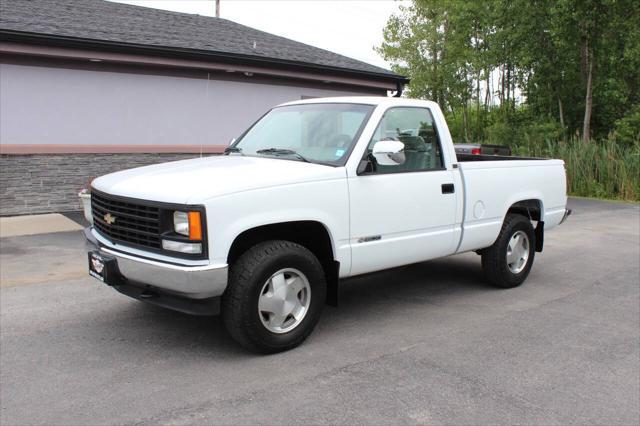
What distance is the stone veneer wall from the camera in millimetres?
10531

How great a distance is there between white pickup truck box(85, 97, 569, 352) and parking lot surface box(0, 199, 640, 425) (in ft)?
1.53

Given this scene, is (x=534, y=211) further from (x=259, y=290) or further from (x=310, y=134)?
(x=259, y=290)

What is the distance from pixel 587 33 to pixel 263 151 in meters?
17.6

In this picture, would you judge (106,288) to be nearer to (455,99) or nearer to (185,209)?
(185,209)

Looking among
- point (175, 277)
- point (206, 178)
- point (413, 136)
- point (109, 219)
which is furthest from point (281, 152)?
A: point (175, 277)

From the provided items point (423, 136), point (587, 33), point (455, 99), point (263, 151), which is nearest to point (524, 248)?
point (423, 136)

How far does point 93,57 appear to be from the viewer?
36.2 ft

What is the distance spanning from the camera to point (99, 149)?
11.5 metres

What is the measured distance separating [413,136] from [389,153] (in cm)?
77

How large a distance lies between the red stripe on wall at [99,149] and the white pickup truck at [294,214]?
595 centimetres

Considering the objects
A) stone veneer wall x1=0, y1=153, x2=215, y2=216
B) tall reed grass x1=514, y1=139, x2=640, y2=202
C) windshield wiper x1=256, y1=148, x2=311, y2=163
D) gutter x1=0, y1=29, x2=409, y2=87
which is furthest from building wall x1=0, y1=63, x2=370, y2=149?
tall reed grass x1=514, y1=139, x2=640, y2=202

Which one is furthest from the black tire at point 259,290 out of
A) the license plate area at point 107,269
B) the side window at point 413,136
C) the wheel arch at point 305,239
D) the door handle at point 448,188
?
the door handle at point 448,188

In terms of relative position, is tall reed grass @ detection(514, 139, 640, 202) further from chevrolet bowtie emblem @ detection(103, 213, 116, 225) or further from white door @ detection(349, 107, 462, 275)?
chevrolet bowtie emblem @ detection(103, 213, 116, 225)

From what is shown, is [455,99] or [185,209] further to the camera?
[455,99]
